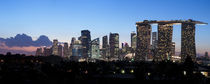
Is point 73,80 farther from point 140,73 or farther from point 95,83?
point 140,73

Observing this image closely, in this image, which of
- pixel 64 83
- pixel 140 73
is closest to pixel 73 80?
pixel 64 83

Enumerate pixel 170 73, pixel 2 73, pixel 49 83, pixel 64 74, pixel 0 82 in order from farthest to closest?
pixel 170 73
pixel 64 74
pixel 2 73
pixel 49 83
pixel 0 82

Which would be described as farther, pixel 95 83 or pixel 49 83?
pixel 95 83

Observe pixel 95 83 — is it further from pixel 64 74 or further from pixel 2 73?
pixel 2 73

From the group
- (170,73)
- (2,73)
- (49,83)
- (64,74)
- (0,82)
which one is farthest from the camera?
(170,73)

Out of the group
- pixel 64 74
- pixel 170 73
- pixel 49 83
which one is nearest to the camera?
pixel 49 83

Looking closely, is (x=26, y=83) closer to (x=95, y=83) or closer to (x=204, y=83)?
(x=95, y=83)

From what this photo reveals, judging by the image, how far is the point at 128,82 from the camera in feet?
323

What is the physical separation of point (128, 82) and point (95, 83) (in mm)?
13879

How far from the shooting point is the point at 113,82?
9900 centimetres

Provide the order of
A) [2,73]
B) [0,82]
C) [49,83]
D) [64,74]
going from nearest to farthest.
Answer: [0,82] < [49,83] < [2,73] < [64,74]

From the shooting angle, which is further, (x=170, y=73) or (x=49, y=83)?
(x=170, y=73)

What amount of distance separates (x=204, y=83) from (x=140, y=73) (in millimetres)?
22405

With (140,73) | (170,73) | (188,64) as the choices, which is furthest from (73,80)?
(188,64)
